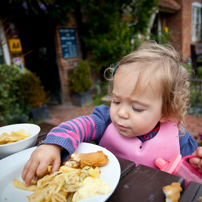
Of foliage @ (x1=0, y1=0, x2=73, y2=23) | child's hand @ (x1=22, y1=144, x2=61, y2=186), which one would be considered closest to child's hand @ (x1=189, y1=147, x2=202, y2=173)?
child's hand @ (x1=22, y1=144, x2=61, y2=186)

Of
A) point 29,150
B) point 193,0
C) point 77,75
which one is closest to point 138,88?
Answer: point 29,150

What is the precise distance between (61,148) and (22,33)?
201 inches

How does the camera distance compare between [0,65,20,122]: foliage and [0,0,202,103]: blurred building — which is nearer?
[0,65,20,122]: foliage

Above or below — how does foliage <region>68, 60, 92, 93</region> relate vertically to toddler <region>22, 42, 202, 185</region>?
below

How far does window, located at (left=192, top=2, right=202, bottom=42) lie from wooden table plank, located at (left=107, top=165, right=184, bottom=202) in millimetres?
12252

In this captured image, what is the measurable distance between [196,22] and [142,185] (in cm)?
1318

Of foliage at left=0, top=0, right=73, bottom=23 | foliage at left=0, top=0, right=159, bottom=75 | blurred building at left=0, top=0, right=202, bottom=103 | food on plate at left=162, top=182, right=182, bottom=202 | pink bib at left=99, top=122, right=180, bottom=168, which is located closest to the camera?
food on plate at left=162, top=182, right=182, bottom=202

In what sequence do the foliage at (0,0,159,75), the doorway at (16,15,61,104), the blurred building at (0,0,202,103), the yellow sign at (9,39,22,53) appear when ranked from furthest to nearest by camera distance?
the foliage at (0,0,159,75) < the doorway at (16,15,61,104) < the blurred building at (0,0,202,103) < the yellow sign at (9,39,22,53)

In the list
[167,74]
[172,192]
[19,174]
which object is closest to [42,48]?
[167,74]

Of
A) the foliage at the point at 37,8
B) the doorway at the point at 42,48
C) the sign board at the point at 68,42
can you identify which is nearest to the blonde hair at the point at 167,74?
the foliage at the point at 37,8

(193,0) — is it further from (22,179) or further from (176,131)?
(22,179)

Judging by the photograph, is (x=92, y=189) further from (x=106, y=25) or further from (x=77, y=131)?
(x=106, y=25)

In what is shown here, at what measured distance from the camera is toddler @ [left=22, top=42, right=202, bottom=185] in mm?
972

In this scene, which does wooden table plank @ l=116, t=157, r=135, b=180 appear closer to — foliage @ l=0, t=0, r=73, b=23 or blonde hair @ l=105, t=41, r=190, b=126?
blonde hair @ l=105, t=41, r=190, b=126
